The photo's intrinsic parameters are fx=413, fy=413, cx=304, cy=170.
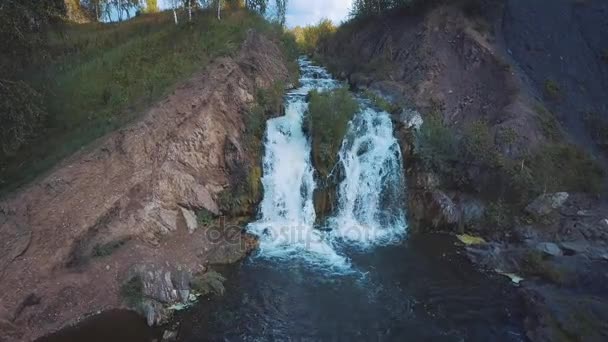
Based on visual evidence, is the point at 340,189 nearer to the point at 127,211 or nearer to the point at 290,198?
the point at 290,198

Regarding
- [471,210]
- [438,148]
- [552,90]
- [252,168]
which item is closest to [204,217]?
[252,168]

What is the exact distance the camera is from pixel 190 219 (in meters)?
A: 13.9

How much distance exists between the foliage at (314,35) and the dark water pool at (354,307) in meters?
23.1

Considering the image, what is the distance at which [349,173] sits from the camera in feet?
54.3

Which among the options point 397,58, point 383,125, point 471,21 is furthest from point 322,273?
point 471,21

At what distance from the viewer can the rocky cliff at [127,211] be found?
33.0 ft

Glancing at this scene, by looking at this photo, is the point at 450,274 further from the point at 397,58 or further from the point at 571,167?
the point at 397,58

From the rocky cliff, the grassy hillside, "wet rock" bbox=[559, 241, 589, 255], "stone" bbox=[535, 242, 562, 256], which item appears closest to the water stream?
the rocky cliff

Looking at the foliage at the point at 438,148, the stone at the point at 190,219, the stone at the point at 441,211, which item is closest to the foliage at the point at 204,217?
the stone at the point at 190,219

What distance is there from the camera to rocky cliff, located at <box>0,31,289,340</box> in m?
10.0

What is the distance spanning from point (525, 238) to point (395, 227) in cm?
441

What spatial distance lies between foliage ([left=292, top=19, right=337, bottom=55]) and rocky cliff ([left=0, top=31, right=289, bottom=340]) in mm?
16281

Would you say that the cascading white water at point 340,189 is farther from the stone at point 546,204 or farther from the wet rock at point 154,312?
the stone at point 546,204

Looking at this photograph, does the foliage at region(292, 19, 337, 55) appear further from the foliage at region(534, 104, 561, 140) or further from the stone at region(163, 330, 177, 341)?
the stone at region(163, 330, 177, 341)
